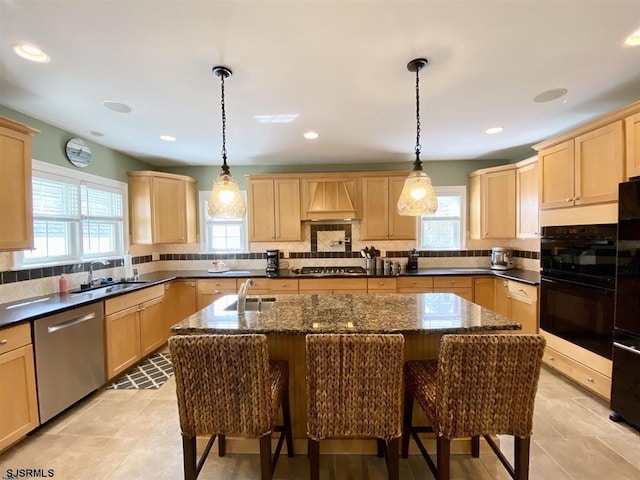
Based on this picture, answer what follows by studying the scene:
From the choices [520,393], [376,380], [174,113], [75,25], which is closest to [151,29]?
[75,25]

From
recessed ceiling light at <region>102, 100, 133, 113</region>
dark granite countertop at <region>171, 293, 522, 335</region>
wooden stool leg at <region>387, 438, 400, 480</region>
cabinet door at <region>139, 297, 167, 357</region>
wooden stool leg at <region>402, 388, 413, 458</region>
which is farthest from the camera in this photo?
cabinet door at <region>139, 297, 167, 357</region>

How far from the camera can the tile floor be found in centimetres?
180

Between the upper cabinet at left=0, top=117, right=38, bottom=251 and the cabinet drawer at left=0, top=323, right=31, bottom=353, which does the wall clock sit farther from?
the cabinet drawer at left=0, top=323, right=31, bottom=353

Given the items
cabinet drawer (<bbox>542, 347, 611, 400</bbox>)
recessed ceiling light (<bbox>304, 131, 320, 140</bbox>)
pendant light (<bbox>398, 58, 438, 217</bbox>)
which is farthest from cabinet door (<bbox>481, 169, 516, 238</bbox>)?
pendant light (<bbox>398, 58, 438, 217</bbox>)

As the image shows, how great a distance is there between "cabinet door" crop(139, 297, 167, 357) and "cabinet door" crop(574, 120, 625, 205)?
4490mm

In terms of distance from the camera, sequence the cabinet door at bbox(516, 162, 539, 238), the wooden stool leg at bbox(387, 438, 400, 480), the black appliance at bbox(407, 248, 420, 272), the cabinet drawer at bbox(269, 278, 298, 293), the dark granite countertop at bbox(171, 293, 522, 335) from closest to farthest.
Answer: the wooden stool leg at bbox(387, 438, 400, 480) < the dark granite countertop at bbox(171, 293, 522, 335) < the cabinet door at bbox(516, 162, 539, 238) < the cabinet drawer at bbox(269, 278, 298, 293) < the black appliance at bbox(407, 248, 420, 272)

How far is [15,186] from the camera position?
2201 millimetres

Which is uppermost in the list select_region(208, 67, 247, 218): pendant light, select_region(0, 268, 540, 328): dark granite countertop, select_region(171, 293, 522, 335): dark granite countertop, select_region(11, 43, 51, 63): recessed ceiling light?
select_region(11, 43, 51, 63): recessed ceiling light

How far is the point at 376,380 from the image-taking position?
4.50 feet

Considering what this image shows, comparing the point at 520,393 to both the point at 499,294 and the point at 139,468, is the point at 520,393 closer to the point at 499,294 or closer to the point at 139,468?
the point at 139,468

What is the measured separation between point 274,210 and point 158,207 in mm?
1612

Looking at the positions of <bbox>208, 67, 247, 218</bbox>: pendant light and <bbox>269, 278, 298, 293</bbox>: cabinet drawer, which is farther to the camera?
<bbox>269, 278, 298, 293</bbox>: cabinet drawer

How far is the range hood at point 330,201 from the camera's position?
13.9 ft

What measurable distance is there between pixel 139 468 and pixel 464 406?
6.59 ft
